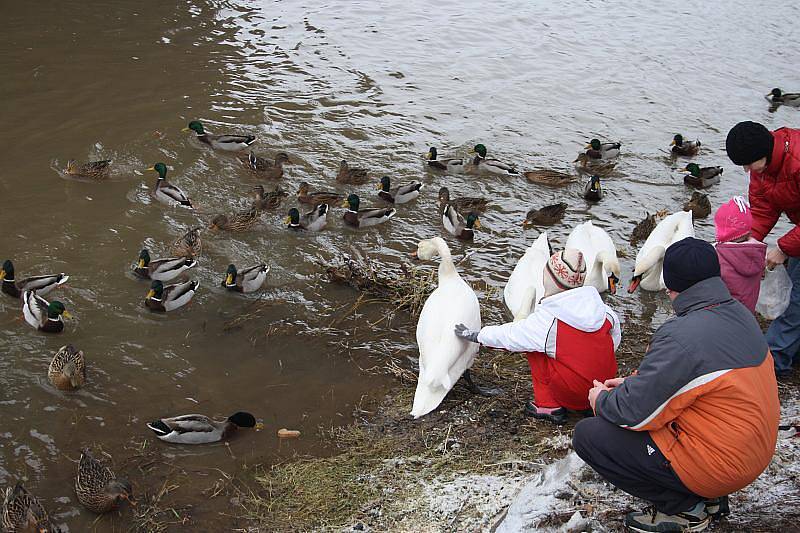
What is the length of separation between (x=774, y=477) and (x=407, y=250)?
5549 millimetres

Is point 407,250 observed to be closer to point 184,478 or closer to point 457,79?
point 184,478

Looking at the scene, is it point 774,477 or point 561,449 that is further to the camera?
point 561,449

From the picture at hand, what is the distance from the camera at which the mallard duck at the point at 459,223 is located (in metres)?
9.84

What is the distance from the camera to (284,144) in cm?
1184

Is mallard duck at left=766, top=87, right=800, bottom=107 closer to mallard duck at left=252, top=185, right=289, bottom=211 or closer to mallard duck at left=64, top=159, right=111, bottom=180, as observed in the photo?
mallard duck at left=252, top=185, right=289, bottom=211

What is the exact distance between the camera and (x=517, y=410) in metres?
6.25

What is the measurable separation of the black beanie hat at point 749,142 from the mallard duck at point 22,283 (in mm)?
6791

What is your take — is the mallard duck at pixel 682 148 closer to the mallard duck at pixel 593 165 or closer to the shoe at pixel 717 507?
the mallard duck at pixel 593 165

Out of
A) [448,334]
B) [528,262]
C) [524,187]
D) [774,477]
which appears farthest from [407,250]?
[774,477]

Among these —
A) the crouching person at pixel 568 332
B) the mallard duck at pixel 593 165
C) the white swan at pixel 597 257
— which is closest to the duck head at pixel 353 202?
the white swan at pixel 597 257

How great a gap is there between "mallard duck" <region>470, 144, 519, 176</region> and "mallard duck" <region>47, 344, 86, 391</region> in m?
6.64

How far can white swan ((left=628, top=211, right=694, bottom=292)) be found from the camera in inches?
346

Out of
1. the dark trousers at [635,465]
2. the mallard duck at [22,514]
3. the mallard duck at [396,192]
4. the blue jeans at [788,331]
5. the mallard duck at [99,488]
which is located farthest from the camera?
the mallard duck at [396,192]

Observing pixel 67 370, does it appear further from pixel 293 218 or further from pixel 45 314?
pixel 293 218
